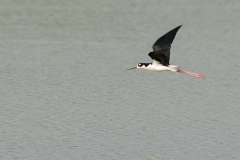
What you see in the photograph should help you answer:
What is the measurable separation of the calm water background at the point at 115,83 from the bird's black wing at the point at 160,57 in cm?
114

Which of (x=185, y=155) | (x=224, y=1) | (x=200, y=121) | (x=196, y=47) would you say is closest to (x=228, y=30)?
(x=196, y=47)

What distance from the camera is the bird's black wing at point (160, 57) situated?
1290cm

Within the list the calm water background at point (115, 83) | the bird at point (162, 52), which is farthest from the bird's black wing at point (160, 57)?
the calm water background at point (115, 83)

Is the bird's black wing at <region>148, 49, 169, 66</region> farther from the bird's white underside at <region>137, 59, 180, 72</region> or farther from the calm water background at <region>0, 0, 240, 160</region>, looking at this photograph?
the calm water background at <region>0, 0, 240, 160</region>

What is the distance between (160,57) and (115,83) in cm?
338

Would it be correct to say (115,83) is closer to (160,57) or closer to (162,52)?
(160,57)

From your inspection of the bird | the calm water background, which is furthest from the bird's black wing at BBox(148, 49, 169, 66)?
→ the calm water background

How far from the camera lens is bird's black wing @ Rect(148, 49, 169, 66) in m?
12.9

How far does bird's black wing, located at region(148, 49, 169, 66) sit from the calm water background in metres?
1.14

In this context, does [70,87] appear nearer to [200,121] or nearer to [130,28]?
[200,121]

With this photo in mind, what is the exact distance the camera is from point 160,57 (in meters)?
13.2

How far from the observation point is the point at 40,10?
2433cm

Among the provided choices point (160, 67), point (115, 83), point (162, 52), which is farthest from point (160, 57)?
point (115, 83)

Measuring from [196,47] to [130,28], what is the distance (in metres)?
2.92
